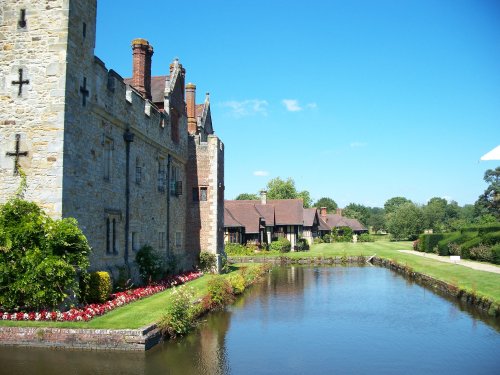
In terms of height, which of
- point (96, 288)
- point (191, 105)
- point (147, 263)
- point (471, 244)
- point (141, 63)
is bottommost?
point (96, 288)

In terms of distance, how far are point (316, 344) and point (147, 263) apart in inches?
392

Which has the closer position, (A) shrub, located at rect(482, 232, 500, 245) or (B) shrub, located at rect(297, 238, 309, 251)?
(A) shrub, located at rect(482, 232, 500, 245)

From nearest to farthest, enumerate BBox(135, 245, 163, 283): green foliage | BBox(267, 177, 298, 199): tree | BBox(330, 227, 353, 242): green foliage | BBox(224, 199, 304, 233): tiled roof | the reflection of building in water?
the reflection of building in water, BBox(135, 245, 163, 283): green foliage, BBox(224, 199, 304, 233): tiled roof, BBox(330, 227, 353, 242): green foliage, BBox(267, 177, 298, 199): tree

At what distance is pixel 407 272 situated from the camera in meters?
33.7

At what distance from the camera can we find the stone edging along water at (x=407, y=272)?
19005mm

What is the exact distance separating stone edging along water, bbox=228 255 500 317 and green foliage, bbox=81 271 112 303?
13.6 metres

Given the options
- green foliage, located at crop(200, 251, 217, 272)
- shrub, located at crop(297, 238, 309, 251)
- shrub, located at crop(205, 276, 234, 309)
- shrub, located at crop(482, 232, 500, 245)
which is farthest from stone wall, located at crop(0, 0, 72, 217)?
shrub, located at crop(297, 238, 309, 251)

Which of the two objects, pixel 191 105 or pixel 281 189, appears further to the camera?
pixel 281 189

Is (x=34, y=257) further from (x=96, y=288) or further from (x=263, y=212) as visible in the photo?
(x=263, y=212)

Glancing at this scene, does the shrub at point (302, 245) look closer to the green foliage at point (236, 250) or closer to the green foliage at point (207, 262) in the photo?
the green foliage at point (236, 250)

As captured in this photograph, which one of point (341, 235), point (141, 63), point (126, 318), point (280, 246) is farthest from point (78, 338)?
point (341, 235)

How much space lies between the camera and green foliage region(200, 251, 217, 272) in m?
29.6

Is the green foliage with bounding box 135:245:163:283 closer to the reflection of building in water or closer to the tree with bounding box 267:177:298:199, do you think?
the reflection of building in water

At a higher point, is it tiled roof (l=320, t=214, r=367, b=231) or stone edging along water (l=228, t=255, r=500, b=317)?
tiled roof (l=320, t=214, r=367, b=231)
